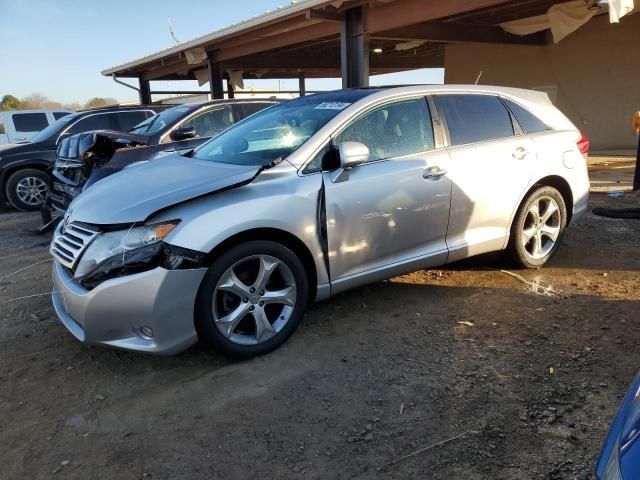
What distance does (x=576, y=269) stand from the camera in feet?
15.8

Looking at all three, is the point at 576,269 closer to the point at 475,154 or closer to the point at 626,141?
the point at 475,154

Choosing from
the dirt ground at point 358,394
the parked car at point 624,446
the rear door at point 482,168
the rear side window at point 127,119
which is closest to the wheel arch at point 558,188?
the rear door at point 482,168

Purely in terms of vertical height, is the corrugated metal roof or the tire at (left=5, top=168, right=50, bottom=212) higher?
the corrugated metal roof

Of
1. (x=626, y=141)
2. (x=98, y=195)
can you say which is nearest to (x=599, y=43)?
(x=626, y=141)

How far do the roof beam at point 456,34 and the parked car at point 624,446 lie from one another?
35.2 ft

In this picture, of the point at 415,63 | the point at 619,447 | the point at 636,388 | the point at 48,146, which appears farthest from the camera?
the point at 415,63

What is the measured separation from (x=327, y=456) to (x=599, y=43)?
14.1 m

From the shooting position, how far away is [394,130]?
3.95 metres

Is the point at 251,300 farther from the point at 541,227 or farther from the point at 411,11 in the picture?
the point at 411,11

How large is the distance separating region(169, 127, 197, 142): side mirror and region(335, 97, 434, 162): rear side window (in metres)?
3.43

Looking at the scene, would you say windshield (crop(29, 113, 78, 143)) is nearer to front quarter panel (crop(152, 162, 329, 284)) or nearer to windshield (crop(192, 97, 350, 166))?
windshield (crop(192, 97, 350, 166))

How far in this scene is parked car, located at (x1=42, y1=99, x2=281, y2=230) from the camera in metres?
6.36

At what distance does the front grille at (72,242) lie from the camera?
124 inches

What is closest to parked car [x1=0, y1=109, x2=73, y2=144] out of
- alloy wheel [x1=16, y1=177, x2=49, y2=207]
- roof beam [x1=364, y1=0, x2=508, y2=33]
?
alloy wheel [x1=16, y1=177, x2=49, y2=207]
